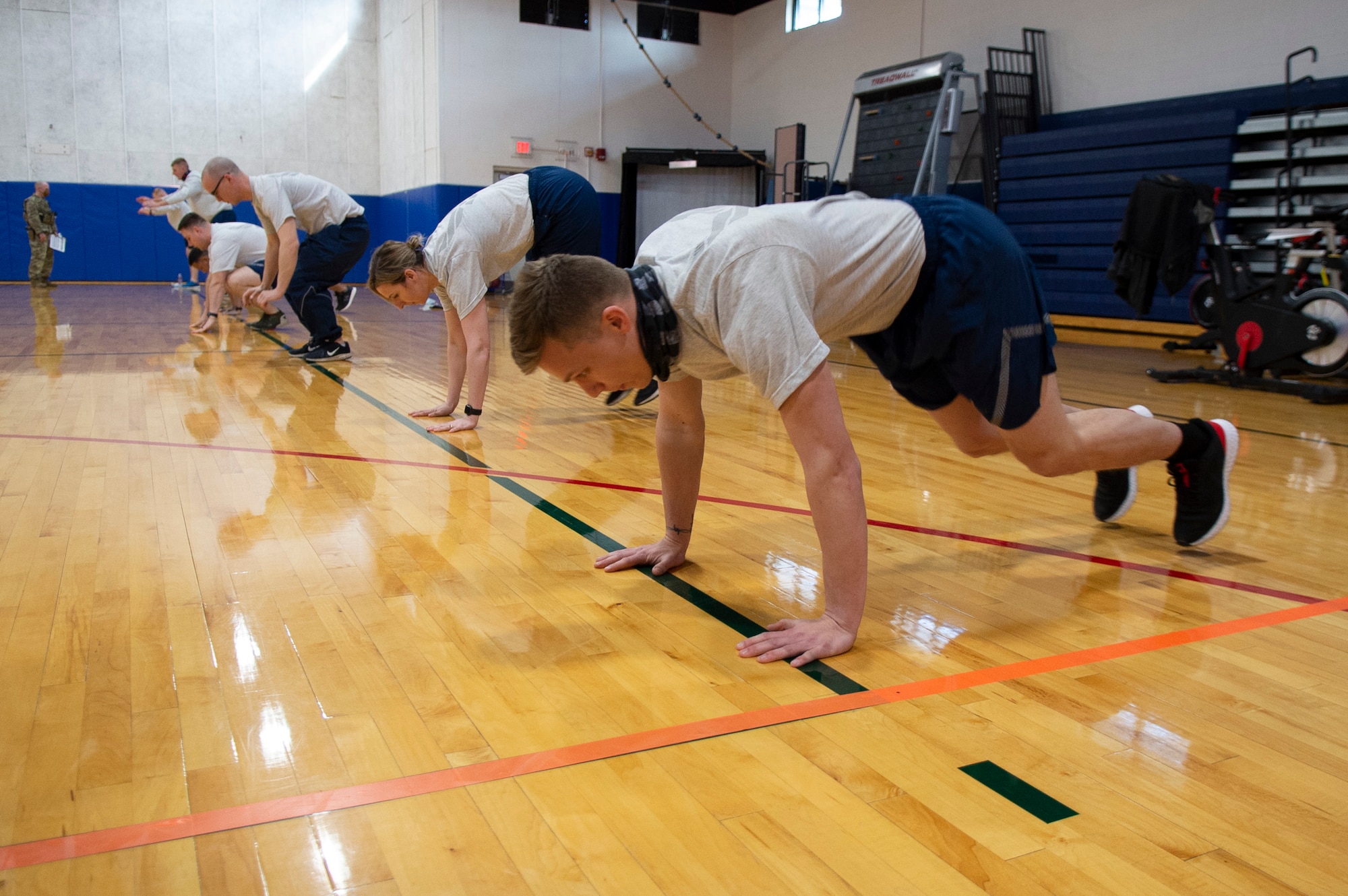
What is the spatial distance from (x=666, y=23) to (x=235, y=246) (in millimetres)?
7963

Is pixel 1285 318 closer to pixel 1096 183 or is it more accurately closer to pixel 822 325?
pixel 1096 183

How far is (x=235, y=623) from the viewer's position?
5.67ft

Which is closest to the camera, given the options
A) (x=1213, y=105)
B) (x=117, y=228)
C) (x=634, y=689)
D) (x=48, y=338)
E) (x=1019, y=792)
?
(x=1019, y=792)

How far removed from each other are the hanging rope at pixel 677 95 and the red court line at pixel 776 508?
9931 millimetres

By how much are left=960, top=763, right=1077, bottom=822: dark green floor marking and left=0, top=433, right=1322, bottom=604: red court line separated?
A: 1026mm

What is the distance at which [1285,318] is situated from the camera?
4906 mm

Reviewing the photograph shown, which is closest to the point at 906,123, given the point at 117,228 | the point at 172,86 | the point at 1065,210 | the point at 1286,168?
the point at 1065,210

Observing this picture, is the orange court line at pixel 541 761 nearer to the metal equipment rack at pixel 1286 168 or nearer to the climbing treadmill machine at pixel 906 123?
the metal equipment rack at pixel 1286 168

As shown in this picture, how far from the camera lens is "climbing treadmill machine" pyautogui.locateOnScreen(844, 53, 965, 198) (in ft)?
29.2

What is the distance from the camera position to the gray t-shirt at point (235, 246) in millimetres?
7148

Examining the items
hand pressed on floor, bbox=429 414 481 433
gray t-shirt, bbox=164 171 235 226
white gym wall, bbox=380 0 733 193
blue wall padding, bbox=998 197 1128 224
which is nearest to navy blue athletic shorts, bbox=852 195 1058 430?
hand pressed on floor, bbox=429 414 481 433

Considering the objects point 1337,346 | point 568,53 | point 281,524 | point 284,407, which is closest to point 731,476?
point 281,524

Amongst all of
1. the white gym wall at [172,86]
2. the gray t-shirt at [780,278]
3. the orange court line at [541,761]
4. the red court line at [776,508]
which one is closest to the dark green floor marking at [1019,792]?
the orange court line at [541,761]

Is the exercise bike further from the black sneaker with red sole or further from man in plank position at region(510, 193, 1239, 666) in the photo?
man in plank position at region(510, 193, 1239, 666)
